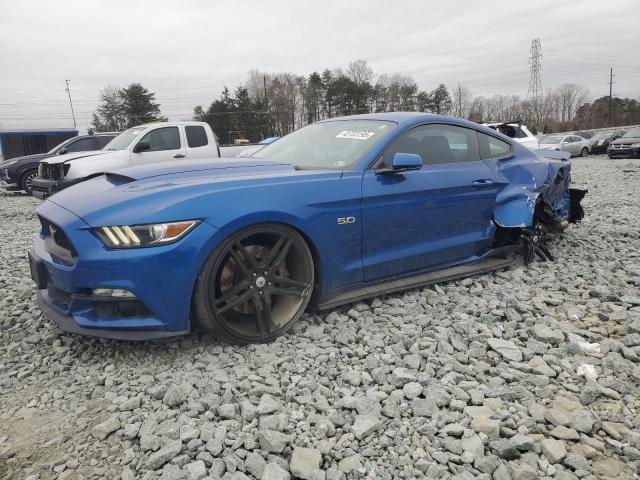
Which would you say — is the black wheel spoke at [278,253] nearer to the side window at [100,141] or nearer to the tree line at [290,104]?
the side window at [100,141]

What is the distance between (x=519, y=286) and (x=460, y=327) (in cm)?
110

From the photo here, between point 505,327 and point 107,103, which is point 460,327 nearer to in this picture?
point 505,327

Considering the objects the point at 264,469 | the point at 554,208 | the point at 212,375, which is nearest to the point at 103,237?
the point at 212,375

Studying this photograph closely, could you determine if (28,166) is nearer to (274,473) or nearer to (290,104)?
(274,473)

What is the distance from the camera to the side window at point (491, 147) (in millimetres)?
4269

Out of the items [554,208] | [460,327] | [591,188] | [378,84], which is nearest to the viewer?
[460,327]

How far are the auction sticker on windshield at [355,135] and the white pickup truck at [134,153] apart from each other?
565 cm

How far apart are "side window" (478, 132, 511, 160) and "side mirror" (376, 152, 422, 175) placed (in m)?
1.20

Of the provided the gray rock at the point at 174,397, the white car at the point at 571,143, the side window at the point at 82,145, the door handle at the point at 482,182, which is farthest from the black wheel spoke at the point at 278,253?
the white car at the point at 571,143

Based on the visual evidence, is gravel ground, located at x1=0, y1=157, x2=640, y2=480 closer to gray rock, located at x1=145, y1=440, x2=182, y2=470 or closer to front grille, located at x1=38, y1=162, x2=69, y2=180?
gray rock, located at x1=145, y1=440, x2=182, y2=470

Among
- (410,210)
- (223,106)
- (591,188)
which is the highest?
(223,106)

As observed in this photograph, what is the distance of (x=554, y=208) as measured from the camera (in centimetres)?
495

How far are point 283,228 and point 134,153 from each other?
713 cm

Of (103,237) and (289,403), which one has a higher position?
(103,237)
